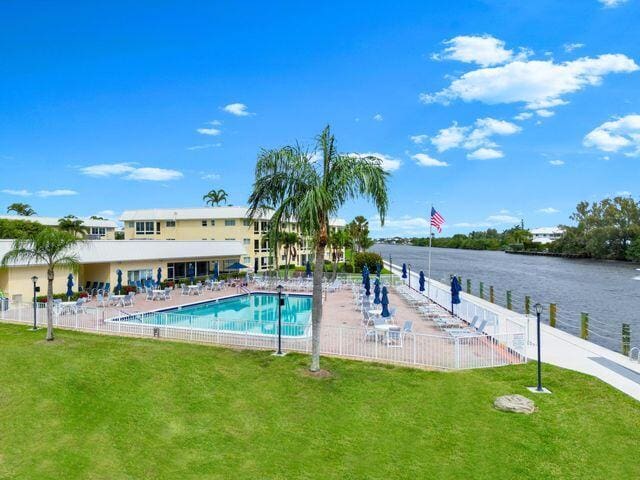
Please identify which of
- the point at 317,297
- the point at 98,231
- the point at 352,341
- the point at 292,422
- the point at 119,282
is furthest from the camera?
the point at 98,231

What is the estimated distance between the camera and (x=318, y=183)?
37.7 ft

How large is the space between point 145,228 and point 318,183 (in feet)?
153

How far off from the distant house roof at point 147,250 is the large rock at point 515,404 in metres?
26.5

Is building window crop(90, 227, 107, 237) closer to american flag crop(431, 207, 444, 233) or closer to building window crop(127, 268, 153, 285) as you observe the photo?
building window crop(127, 268, 153, 285)

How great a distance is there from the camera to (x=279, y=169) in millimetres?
11719

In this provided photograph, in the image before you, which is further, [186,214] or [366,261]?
[366,261]

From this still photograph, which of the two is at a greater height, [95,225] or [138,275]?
[95,225]

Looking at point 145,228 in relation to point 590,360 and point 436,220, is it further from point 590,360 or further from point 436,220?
point 590,360

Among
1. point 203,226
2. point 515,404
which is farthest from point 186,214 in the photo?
point 515,404

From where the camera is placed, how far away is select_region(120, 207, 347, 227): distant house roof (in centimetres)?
4962

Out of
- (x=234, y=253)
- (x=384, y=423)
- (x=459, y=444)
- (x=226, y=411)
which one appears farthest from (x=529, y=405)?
(x=234, y=253)

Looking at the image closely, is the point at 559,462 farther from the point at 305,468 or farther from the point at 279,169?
the point at 279,169

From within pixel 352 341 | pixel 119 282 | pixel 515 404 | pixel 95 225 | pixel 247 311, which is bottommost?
pixel 247 311

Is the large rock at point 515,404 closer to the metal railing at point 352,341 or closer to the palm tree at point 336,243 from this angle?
the metal railing at point 352,341
